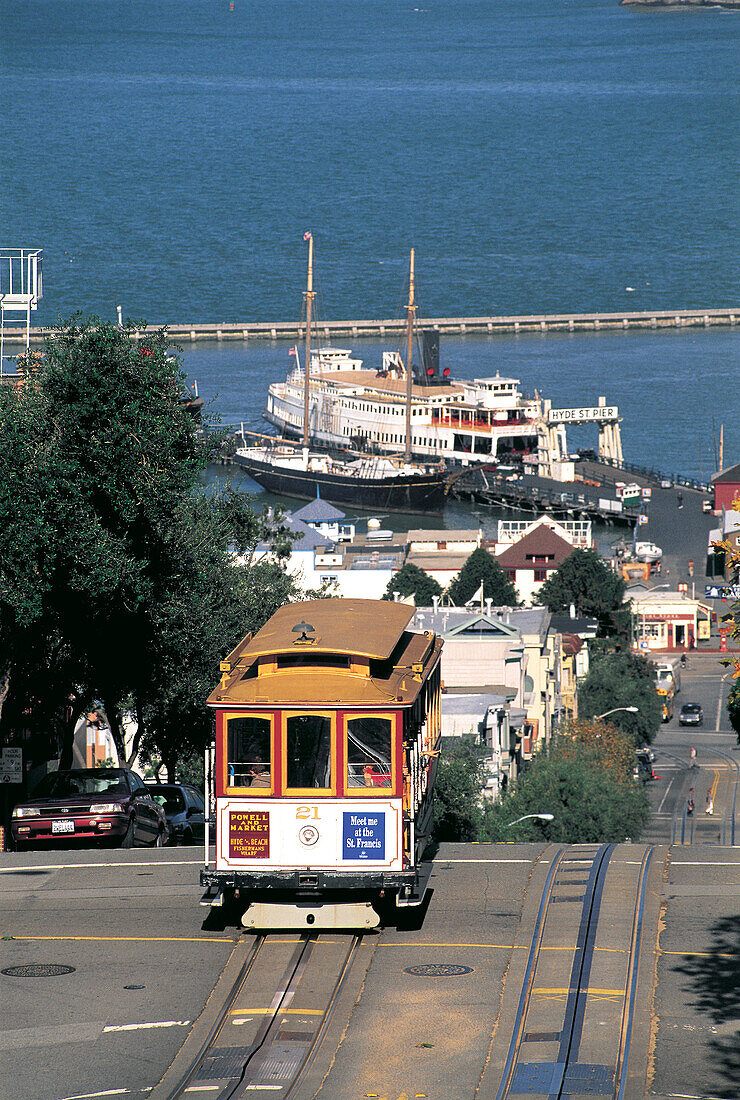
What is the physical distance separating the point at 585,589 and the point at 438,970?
99.9 metres

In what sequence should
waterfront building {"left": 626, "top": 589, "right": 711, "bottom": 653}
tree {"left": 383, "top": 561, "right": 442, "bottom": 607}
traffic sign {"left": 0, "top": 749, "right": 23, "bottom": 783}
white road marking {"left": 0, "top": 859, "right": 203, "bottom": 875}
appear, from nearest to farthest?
white road marking {"left": 0, "top": 859, "right": 203, "bottom": 875} → traffic sign {"left": 0, "top": 749, "right": 23, "bottom": 783} → tree {"left": 383, "top": 561, "right": 442, "bottom": 607} → waterfront building {"left": 626, "top": 589, "right": 711, "bottom": 653}

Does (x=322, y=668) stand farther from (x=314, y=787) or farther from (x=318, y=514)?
(x=318, y=514)

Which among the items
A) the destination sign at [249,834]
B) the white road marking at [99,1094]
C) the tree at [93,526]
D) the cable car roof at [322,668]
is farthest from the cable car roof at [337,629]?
the white road marking at [99,1094]

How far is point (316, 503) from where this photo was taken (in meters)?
139

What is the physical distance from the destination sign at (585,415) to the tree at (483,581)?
48.2 metres

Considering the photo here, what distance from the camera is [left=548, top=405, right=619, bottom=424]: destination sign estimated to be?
541 ft

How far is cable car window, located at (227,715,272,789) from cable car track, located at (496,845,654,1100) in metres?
3.45

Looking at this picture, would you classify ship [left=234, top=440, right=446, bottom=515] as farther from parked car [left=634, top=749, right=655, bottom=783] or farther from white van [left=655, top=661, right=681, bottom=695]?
parked car [left=634, top=749, right=655, bottom=783]

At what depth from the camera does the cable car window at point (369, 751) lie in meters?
17.6

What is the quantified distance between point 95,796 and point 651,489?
137416mm

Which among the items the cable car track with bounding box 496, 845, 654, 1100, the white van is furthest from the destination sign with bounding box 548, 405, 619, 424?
the cable car track with bounding box 496, 845, 654, 1100

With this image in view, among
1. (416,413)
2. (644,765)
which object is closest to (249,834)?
(644,765)

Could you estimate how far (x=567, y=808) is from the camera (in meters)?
51.5

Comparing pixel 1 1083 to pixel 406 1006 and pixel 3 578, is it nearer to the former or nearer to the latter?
pixel 406 1006
